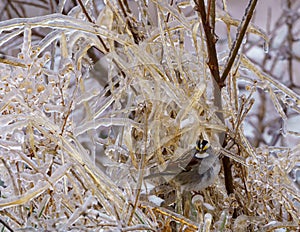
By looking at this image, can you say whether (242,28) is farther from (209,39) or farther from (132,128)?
(132,128)

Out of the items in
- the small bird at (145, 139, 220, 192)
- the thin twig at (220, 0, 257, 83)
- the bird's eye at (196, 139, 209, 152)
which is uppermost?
the thin twig at (220, 0, 257, 83)

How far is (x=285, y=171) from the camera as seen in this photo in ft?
1.42

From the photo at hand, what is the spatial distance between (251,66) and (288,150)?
9 centimetres

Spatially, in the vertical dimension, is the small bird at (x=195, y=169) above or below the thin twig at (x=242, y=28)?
below

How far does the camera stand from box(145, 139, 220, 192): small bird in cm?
40

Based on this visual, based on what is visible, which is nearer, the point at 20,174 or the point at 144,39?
the point at 20,174

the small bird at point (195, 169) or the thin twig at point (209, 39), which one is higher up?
the thin twig at point (209, 39)

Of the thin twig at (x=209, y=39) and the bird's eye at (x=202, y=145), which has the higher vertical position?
the thin twig at (x=209, y=39)

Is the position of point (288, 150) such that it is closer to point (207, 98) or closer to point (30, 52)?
point (207, 98)

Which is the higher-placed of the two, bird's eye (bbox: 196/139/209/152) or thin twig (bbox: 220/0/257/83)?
thin twig (bbox: 220/0/257/83)

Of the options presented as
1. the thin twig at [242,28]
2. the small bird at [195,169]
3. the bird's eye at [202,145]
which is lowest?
the small bird at [195,169]

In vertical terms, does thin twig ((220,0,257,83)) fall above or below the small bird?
above

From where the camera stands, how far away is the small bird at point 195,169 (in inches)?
15.9

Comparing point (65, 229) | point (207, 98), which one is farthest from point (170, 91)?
point (65, 229)
